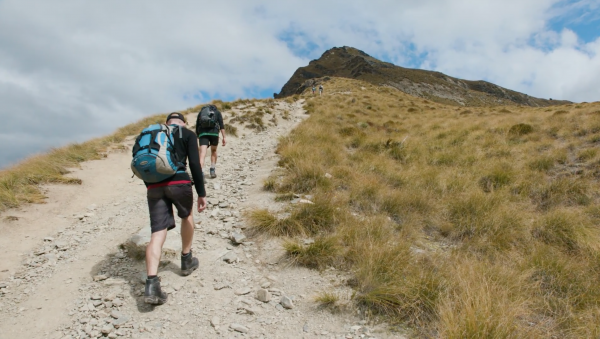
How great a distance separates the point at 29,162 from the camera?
7.55 meters

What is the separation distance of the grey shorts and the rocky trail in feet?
2.62

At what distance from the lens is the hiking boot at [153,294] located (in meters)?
3.05

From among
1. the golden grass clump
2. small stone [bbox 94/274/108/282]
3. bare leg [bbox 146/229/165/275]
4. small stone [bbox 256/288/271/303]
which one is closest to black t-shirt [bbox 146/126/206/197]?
bare leg [bbox 146/229/165/275]

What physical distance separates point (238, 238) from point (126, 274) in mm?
1581

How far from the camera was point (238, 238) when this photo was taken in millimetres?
4492

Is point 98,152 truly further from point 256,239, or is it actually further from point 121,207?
point 256,239

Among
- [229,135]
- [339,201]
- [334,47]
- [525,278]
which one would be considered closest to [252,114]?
[229,135]

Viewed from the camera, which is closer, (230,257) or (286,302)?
(286,302)

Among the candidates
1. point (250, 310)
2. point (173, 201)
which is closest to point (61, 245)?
point (173, 201)

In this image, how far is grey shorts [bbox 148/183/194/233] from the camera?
340cm

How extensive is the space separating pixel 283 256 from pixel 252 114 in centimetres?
1335

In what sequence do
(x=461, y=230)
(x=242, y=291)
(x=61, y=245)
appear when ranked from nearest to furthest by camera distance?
(x=242, y=291) < (x=61, y=245) < (x=461, y=230)

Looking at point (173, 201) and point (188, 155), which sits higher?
point (188, 155)

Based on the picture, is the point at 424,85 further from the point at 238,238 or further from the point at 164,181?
the point at 164,181
